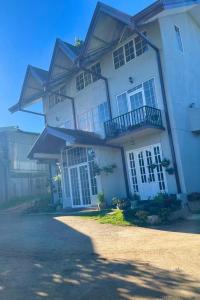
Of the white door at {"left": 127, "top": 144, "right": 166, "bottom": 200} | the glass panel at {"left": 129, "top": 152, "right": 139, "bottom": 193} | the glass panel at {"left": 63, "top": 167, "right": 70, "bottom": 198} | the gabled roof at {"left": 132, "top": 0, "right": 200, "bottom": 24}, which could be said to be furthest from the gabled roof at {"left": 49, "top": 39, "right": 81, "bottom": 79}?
the white door at {"left": 127, "top": 144, "right": 166, "bottom": 200}

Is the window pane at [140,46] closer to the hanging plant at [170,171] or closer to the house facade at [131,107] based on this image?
the house facade at [131,107]

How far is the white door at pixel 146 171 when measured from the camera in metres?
15.1

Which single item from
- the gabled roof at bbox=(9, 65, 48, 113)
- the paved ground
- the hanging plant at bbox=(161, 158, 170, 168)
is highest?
the gabled roof at bbox=(9, 65, 48, 113)

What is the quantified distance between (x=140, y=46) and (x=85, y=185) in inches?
327

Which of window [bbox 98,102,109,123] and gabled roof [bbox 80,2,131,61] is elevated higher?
gabled roof [bbox 80,2,131,61]

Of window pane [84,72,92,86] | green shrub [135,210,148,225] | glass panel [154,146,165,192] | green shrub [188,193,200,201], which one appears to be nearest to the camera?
green shrub [135,210,148,225]

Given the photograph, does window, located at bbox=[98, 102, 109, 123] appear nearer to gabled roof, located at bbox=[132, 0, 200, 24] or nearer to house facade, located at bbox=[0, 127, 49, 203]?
gabled roof, located at bbox=[132, 0, 200, 24]

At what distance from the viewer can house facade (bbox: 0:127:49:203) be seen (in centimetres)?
2886

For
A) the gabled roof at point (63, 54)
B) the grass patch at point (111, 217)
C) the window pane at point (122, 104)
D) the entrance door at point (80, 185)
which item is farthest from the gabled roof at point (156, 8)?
the grass patch at point (111, 217)

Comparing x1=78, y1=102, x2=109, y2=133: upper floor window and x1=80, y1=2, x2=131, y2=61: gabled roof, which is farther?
x1=78, y1=102, x2=109, y2=133: upper floor window

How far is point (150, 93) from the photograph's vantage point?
1562 centimetres

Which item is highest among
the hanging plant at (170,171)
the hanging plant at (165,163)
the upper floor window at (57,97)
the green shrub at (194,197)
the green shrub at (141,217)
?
the upper floor window at (57,97)

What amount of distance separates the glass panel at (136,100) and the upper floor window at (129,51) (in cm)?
212

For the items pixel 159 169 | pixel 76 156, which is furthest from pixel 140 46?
pixel 76 156
